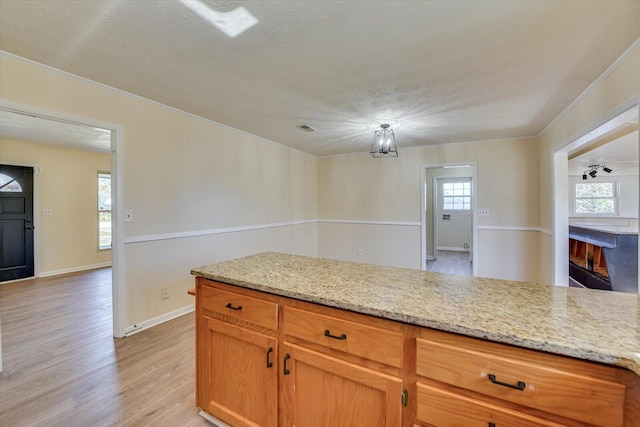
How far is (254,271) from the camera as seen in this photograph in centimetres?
159

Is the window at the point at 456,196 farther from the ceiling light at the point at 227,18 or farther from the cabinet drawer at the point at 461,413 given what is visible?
the cabinet drawer at the point at 461,413

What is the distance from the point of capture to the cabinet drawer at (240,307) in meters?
1.33

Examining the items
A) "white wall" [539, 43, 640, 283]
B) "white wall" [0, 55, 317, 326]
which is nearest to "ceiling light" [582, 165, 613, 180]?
"white wall" [539, 43, 640, 283]

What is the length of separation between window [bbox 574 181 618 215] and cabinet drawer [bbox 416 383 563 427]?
961cm

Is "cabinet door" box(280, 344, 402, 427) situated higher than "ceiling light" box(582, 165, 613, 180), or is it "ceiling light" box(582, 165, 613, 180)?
"ceiling light" box(582, 165, 613, 180)

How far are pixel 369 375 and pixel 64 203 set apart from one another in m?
6.47

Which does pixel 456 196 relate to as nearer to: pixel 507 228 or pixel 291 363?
pixel 507 228

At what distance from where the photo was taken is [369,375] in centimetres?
108

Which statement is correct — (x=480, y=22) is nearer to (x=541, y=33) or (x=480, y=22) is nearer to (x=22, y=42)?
(x=541, y=33)

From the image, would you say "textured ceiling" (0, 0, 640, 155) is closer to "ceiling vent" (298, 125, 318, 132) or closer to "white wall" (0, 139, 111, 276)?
"ceiling vent" (298, 125, 318, 132)

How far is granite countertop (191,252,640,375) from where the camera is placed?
804 mm

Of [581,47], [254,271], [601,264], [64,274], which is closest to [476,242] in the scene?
[601,264]

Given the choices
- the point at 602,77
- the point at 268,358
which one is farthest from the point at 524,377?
the point at 602,77

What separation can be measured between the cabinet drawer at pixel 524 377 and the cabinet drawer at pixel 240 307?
2.28 ft
